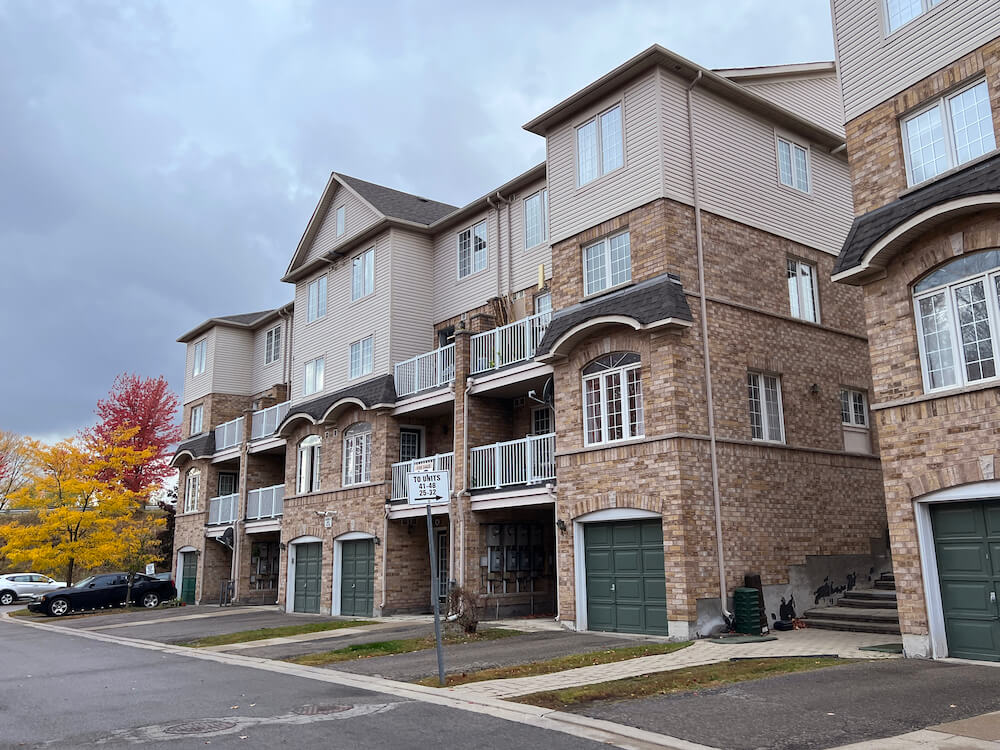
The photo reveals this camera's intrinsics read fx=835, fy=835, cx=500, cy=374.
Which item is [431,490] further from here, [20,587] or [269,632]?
[20,587]

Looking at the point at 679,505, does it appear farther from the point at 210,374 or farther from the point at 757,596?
the point at 210,374

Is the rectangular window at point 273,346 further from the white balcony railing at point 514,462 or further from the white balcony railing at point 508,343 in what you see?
the white balcony railing at point 514,462

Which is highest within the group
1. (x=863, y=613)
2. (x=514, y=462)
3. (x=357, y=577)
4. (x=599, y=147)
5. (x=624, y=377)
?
(x=599, y=147)

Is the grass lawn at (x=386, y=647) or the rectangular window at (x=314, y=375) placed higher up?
the rectangular window at (x=314, y=375)

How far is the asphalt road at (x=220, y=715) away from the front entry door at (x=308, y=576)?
40.5ft

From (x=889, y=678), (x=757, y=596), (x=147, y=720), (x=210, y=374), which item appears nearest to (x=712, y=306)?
(x=757, y=596)

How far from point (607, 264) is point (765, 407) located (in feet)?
14.7

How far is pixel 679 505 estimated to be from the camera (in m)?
15.1

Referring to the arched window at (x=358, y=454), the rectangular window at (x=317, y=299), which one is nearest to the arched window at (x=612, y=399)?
the arched window at (x=358, y=454)

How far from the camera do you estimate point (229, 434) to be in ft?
109

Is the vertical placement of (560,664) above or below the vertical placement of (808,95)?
below

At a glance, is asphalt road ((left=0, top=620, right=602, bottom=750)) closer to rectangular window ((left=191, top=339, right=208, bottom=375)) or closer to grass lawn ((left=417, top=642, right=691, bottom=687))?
grass lawn ((left=417, top=642, right=691, bottom=687))

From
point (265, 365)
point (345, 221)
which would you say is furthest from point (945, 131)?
point (265, 365)

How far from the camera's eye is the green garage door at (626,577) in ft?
51.5
